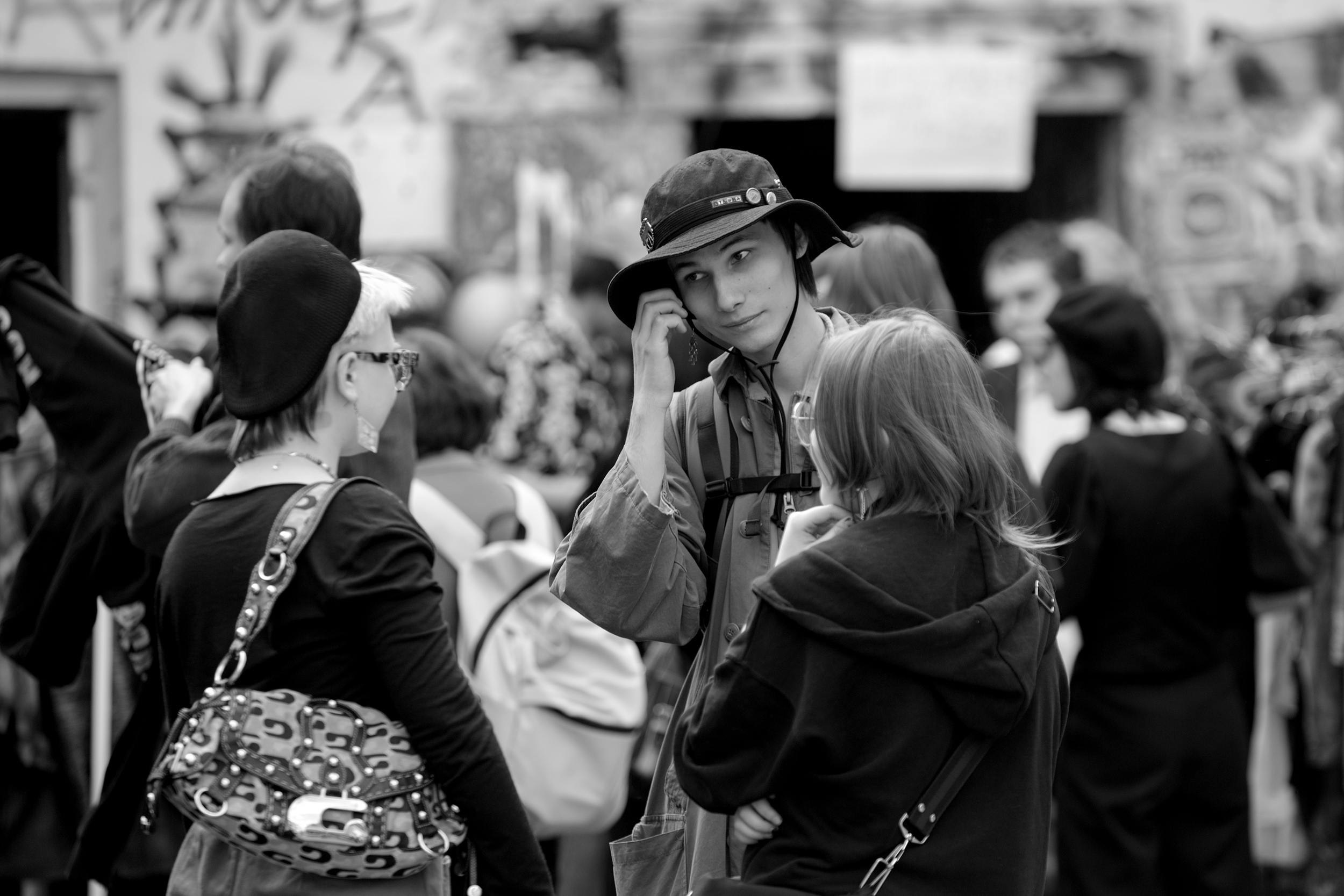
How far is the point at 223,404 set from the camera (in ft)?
9.82

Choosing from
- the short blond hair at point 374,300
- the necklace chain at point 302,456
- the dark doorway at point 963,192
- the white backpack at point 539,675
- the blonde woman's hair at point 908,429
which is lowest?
the white backpack at point 539,675

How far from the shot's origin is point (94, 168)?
714cm

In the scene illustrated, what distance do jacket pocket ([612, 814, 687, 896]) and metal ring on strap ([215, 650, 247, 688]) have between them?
66 centimetres

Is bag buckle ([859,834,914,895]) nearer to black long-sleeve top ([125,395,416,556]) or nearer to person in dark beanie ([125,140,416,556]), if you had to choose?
black long-sleeve top ([125,395,416,556])

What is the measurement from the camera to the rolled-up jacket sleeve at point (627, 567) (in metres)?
2.41

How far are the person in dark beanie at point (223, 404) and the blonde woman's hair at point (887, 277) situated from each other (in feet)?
3.95

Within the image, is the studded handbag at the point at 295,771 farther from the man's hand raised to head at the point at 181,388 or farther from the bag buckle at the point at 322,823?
the man's hand raised to head at the point at 181,388

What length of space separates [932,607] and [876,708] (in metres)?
0.16

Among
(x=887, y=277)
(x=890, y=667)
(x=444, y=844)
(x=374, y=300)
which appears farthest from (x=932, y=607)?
(x=887, y=277)

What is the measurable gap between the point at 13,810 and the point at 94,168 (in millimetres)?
3453

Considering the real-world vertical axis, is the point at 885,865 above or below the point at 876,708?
below

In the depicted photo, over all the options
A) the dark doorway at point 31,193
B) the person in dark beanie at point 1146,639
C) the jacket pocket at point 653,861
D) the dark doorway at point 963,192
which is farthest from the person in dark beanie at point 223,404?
the dark doorway at point 31,193

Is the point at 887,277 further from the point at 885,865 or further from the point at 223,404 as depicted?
the point at 885,865

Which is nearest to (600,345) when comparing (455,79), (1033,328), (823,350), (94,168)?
(1033,328)
